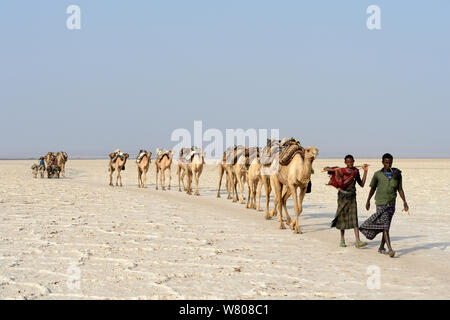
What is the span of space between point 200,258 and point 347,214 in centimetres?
320

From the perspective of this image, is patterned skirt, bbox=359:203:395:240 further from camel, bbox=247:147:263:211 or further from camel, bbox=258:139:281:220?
camel, bbox=247:147:263:211

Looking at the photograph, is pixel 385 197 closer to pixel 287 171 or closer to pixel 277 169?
pixel 287 171

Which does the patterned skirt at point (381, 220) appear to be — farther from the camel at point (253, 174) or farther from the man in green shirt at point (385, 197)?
the camel at point (253, 174)

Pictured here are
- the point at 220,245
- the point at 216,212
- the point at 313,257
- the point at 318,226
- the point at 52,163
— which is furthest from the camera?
the point at 52,163

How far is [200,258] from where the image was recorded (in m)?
8.31

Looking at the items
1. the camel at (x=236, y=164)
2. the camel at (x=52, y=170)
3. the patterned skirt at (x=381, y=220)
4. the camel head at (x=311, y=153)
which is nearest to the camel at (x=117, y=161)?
the camel at (x=52, y=170)

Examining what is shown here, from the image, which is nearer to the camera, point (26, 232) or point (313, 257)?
point (313, 257)

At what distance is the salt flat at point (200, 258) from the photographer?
631 centimetres

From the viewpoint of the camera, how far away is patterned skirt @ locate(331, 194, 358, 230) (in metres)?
9.62
